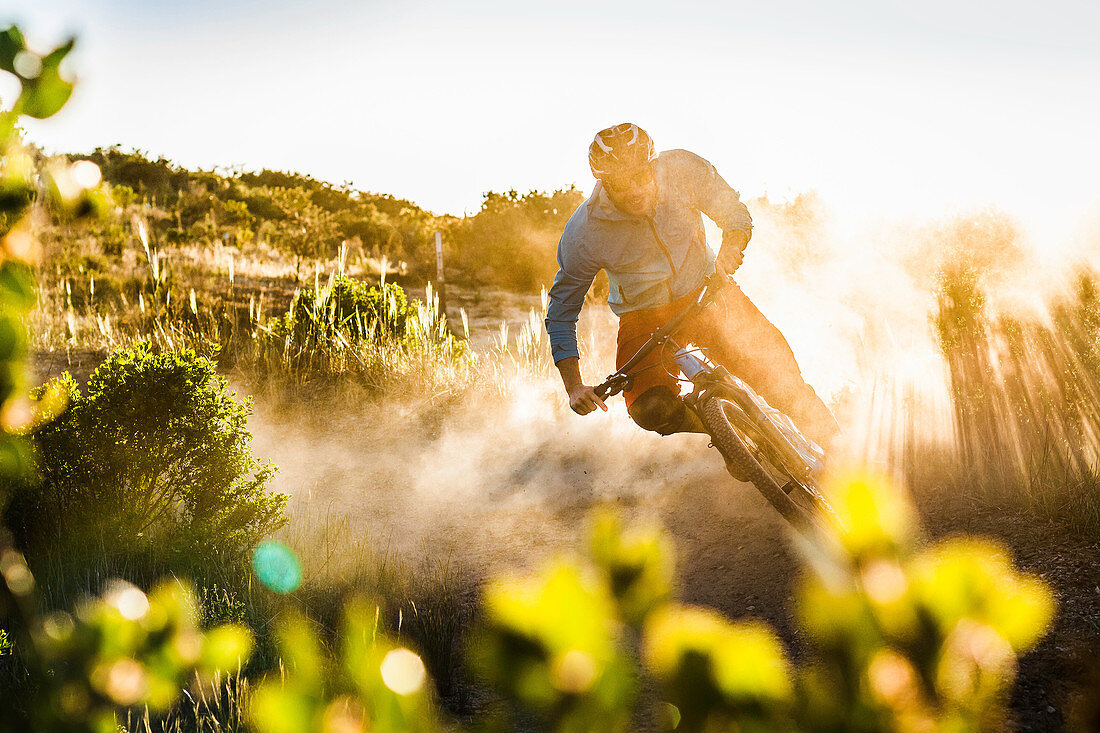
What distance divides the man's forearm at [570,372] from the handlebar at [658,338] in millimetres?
236

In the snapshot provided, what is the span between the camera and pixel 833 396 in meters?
6.95

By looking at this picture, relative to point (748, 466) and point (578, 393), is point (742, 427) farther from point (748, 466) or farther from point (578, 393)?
point (578, 393)

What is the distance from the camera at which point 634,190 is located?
165 inches

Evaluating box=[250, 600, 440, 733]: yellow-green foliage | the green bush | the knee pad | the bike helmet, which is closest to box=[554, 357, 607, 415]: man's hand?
the knee pad

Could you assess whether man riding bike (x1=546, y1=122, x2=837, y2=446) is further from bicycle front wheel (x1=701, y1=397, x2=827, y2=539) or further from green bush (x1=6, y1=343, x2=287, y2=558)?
green bush (x1=6, y1=343, x2=287, y2=558)

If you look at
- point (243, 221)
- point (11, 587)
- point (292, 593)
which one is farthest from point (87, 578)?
point (243, 221)

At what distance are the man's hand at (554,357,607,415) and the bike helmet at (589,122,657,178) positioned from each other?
1.10 metres

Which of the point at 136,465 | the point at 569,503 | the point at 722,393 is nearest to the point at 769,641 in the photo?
the point at 722,393

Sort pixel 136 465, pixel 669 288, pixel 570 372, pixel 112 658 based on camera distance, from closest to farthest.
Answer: pixel 112 658
pixel 570 372
pixel 669 288
pixel 136 465

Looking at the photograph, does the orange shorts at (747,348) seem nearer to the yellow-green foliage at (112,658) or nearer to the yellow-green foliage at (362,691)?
the yellow-green foliage at (112,658)

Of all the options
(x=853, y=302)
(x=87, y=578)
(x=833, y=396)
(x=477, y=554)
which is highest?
(x=853, y=302)

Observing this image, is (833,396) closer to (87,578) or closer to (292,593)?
(292,593)

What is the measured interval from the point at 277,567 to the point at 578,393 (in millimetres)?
2861

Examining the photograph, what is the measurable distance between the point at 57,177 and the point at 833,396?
6.89 m
